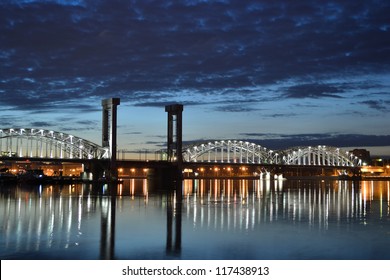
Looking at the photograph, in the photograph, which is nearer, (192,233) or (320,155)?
(192,233)

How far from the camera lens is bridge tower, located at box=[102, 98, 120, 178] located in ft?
287

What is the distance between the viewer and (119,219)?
96.5 feet

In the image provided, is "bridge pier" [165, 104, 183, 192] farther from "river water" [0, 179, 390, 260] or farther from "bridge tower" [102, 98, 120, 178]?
"river water" [0, 179, 390, 260]

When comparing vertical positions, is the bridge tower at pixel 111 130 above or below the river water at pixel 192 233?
above

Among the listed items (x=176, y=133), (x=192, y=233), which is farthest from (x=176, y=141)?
(x=192, y=233)

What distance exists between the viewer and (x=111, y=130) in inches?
3516

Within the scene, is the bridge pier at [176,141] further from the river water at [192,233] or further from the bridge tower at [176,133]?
the river water at [192,233]

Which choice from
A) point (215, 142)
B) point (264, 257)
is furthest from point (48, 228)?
point (215, 142)

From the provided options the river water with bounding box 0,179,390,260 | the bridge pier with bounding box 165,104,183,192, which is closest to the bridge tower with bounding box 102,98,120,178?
the bridge pier with bounding box 165,104,183,192

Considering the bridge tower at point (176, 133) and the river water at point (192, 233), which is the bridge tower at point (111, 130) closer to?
the bridge tower at point (176, 133)

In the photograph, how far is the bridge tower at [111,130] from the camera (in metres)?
87.4

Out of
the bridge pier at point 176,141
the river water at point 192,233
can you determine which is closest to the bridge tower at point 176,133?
the bridge pier at point 176,141

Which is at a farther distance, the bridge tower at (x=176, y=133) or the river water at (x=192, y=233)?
the bridge tower at (x=176, y=133)

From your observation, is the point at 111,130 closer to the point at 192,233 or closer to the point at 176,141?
the point at 176,141
